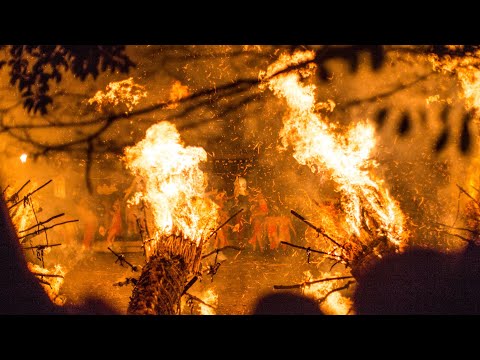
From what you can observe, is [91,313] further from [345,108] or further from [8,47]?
[345,108]

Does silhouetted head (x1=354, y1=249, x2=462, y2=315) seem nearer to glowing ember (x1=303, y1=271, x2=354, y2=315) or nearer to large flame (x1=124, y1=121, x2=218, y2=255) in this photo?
glowing ember (x1=303, y1=271, x2=354, y2=315)

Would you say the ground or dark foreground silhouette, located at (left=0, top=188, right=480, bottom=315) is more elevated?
the ground

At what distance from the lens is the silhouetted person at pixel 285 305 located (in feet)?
11.1

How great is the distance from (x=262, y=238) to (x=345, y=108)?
1.34 metres

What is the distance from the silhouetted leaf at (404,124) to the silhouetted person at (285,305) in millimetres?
1662

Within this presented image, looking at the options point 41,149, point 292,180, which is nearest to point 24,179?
point 41,149

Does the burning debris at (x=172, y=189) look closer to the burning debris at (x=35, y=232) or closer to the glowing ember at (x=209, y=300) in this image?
the glowing ember at (x=209, y=300)

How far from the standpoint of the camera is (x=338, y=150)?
3383mm

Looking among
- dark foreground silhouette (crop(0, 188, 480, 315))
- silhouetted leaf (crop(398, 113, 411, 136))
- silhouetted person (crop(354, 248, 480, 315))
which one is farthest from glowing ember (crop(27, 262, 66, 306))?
silhouetted leaf (crop(398, 113, 411, 136))

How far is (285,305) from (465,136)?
7.03 feet

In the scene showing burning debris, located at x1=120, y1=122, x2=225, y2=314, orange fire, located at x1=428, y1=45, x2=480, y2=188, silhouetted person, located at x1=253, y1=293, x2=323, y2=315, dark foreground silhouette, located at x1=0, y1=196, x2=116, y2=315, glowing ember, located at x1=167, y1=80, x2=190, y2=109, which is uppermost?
glowing ember, located at x1=167, y1=80, x2=190, y2=109

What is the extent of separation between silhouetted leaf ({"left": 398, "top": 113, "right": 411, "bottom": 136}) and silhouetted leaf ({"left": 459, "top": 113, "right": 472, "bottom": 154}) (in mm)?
472

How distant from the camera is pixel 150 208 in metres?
3.45

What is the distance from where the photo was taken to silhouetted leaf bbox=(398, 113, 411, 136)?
3.34 meters
